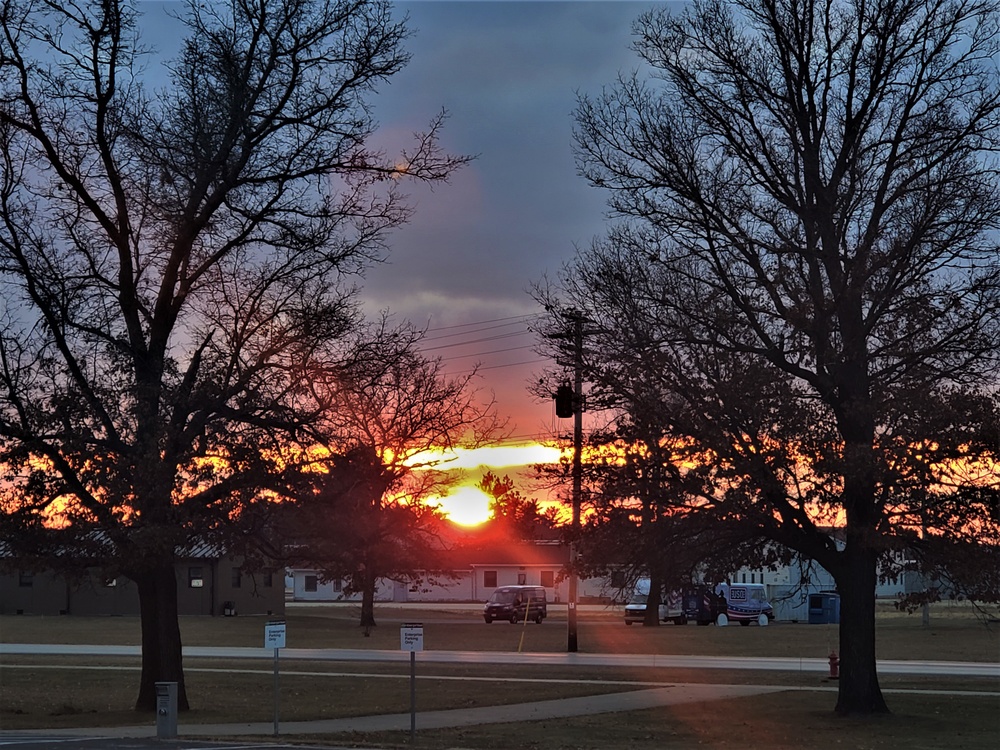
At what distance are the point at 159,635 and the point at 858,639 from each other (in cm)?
1281

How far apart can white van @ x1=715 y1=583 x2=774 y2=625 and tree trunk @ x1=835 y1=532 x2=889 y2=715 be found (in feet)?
139

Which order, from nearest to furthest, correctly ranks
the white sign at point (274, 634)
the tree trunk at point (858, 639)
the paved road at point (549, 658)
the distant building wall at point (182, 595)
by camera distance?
the white sign at point (274, 634) < the tree trunk at point (858, 639) < the paved road at point (549, 658) < the distant building wall at point (182, 595)

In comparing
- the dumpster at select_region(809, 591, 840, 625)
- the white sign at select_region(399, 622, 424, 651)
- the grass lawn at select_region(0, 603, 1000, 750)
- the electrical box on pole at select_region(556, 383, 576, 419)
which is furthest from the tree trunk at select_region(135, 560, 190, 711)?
the dumpster at select_region(809, 591, 840, 625)

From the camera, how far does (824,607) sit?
65.3 metres

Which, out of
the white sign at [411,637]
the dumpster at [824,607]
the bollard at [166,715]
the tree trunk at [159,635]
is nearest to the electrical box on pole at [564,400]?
the white sign at [411,637]

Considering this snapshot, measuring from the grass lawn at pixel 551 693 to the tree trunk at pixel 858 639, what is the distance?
47cm

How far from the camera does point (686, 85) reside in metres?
23.8

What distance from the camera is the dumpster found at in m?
64.7

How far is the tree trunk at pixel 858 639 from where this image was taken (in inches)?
899

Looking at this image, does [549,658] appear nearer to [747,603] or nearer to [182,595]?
[747,603]

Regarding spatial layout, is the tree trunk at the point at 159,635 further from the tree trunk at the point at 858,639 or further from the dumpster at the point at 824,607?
the dumpster at the point at 824,607

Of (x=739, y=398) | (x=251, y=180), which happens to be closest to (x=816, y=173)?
(x=739, y=398)

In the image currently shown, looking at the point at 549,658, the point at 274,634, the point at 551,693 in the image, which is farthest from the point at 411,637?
the point at 549,658

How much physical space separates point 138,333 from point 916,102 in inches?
584
